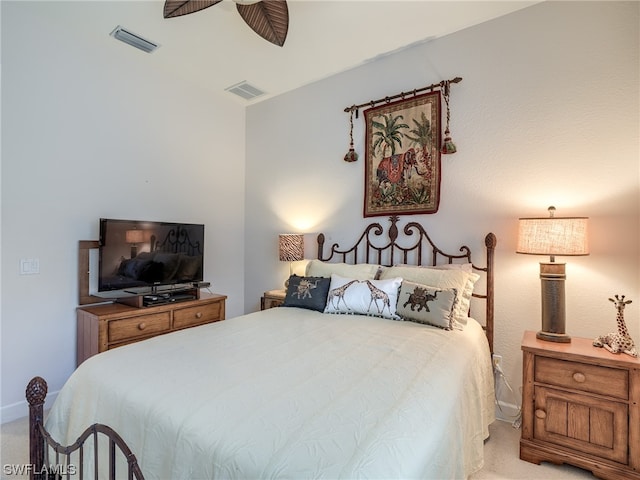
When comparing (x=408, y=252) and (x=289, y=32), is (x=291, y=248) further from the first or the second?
(x=289, y=32)

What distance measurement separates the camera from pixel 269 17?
2.11 m

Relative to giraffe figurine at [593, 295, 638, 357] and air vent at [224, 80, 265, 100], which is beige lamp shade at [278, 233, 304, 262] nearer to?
air vent at [224, 80, 265, 100]

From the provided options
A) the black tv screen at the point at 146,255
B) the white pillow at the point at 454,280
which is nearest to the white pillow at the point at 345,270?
the white pillow at the point at 454,280

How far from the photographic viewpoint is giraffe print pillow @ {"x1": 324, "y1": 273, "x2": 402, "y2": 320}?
7.30 feet

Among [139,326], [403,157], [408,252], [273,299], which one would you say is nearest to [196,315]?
[139,326]

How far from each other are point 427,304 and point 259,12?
2.22 metres

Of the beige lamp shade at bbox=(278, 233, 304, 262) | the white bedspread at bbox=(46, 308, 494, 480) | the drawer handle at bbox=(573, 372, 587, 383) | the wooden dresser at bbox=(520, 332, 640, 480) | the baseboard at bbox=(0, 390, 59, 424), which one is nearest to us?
the white bedspread at bbox=(46, 308, 494, 480)

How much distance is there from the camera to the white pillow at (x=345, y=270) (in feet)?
8.42

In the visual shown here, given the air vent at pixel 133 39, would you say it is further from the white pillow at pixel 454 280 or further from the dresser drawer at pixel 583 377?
the dresser drawer at pixel 583 377

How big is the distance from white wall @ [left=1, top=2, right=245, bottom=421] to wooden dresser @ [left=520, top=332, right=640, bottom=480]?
3.30 metres

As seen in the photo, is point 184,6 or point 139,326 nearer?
point 184,6

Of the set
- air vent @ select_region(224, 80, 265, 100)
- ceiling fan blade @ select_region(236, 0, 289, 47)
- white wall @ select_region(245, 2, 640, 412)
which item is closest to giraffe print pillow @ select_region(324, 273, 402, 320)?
white wall @ select_region(245, 2, 640, 412)

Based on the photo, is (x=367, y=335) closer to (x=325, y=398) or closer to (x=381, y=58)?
(x=325, y=398)

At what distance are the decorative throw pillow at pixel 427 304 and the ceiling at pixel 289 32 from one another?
2.01 metres
